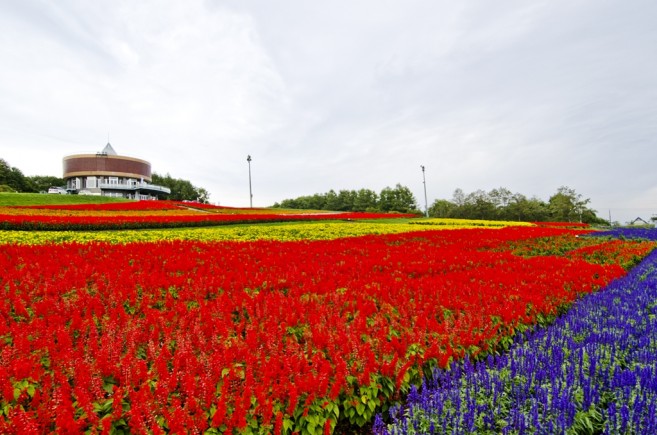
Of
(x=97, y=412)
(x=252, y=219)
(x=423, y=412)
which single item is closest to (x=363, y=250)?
(x=423, y=412)

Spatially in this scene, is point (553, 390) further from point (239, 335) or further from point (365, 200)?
point (365, 200)

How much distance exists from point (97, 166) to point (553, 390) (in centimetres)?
9316

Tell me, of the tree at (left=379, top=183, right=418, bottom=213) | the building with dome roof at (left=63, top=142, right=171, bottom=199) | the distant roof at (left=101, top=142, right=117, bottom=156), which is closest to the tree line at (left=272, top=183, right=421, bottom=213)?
the tree at (left=379, top=183, right=418, bottom=213)

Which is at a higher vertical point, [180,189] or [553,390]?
[180,189]

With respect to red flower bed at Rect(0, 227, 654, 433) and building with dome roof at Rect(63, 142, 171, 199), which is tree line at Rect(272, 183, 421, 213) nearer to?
building with dome roof at Rect(63, 142, 171, 199)

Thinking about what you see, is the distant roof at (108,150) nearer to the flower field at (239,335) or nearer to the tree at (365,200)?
the tree at (365,200)

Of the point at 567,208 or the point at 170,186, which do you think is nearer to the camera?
the point at 567,208

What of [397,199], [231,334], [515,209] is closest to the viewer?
[231,334]

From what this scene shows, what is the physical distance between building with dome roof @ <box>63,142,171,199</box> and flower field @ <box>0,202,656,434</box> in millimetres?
A: 81909

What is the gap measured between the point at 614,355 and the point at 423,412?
2248 millimetres

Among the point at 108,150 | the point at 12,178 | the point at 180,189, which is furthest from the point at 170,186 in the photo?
the point at 12,178

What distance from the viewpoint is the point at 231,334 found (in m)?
4.19

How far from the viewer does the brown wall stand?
78.8m

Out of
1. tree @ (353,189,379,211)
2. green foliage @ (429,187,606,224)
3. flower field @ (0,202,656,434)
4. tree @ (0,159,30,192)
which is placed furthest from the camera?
tree @ (353,189,379,211)
